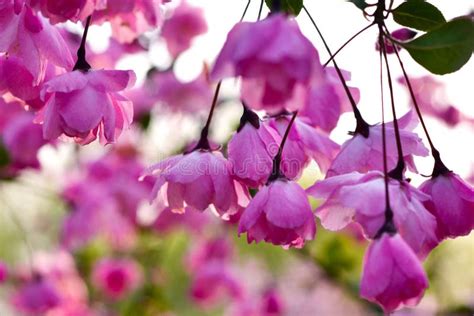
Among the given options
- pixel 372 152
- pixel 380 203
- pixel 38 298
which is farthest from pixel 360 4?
pixel 38 298

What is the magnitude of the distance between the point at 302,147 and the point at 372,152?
9cm

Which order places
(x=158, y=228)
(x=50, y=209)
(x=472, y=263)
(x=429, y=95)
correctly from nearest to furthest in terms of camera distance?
(x=429, y=95), (x=158, y=228), (x=472, y=263), (x=50, y=209)

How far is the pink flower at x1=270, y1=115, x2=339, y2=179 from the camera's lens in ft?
3.40

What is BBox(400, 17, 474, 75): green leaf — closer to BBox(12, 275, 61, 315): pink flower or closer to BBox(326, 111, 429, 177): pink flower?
BBox(326, 111, 429, 177): pink flower

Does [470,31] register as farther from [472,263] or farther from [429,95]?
[472,263]

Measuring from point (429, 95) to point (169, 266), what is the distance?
4.77 feet

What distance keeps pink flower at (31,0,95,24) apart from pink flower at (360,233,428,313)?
44cm

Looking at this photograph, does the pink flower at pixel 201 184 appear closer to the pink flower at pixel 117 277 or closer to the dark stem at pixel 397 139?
the dark stem at pixel 397 139

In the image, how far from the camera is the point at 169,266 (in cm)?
338

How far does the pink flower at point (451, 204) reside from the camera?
930mm

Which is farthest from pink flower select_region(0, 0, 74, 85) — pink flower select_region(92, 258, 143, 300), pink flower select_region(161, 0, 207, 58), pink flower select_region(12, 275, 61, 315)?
pink flower select_region(92, 258, 143, 300)

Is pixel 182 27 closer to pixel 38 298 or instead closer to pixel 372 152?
pixel 38 298

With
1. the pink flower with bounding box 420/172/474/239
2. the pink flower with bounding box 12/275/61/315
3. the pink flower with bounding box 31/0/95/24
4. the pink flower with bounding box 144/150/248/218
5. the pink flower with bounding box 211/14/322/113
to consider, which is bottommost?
the pink flower with bounding box 12/275/61/315

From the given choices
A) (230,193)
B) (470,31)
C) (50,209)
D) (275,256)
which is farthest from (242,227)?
(50,209)
